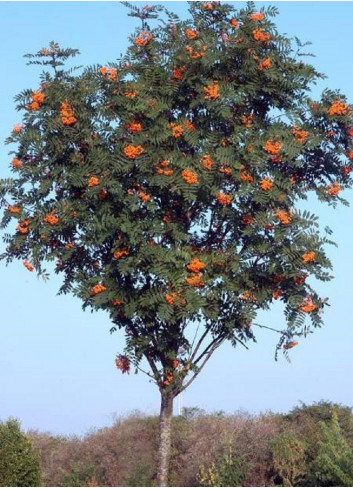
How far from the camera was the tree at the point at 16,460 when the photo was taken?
18.1m

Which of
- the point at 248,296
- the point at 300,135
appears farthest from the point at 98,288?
the point at 300,135

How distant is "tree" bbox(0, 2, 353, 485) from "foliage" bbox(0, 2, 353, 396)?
0.03 metres

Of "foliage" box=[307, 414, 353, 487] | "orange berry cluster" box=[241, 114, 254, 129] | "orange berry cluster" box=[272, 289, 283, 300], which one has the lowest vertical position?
"foliage" box=[307, 414, 353, 487]

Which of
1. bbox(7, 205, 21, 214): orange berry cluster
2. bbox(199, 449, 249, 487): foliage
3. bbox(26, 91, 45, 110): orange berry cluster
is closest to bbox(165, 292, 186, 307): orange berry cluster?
bbox(7, 205, 21, 214): orange berry cluster

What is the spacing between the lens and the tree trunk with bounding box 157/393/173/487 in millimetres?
16203

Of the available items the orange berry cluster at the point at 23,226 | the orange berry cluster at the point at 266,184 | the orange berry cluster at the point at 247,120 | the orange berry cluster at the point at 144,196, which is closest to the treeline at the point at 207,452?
the orange berry cluster at the point at 23,226

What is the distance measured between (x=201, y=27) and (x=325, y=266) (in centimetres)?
494

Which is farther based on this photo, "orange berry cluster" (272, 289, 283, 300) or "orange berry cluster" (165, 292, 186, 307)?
"orange berry cluster" (272, 289, 283, 300)

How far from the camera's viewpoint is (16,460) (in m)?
18.2

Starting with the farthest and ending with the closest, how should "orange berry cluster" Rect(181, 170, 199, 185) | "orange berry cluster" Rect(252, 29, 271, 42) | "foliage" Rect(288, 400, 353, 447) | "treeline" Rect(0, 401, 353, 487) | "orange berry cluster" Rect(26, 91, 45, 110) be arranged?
"foliage" Rect(288, 400, 353, 447)
"treeline" Rect(0, 401, 353, 487)
"orange berry cluster" Rect(26, 91, 45, 110)
"orange berry cluster" Rect(252, 29, 271, 42)
"orange berry cluster" Rect(181, 170, 199, 185)

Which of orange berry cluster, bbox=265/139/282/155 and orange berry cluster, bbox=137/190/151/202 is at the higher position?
orange berry cluster, bbox=265/139/282/155

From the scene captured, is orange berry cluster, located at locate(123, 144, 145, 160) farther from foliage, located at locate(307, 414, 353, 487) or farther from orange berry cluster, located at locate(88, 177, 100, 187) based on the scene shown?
foliage, located at locate(307, 414, 353, 487)

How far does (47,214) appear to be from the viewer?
16.1 meters

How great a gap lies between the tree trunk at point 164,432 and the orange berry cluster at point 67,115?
5255 mm
